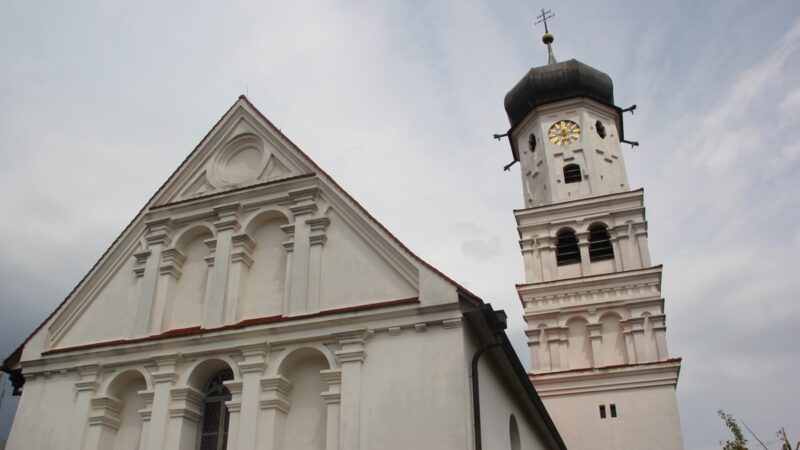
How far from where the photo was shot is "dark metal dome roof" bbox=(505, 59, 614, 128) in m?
36.8

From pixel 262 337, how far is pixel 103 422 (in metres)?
3.66

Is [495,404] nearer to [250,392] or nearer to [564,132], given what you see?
[250,392]

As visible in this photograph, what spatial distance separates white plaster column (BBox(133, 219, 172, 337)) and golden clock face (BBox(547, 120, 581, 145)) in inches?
931

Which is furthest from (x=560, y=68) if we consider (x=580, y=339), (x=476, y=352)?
(x=476, y=352)

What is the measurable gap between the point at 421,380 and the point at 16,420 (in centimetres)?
868

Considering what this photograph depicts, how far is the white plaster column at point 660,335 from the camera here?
94.3 feet

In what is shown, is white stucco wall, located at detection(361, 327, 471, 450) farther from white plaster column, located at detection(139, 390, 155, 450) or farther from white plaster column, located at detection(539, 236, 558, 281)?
white plaster column, located at detection(539, 236, 558, 281)

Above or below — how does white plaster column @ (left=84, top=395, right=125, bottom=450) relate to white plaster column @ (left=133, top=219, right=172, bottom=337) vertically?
below

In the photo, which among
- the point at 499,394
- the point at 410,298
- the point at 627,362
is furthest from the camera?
the point at 627,362

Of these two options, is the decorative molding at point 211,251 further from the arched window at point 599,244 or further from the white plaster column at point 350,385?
the arched window at point 599,244

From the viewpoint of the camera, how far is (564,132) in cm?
3597

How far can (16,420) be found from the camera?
15016mm

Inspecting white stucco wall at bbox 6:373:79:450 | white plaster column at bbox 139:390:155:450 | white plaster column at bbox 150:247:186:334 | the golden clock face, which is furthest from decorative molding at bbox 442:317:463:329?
the golden clock face

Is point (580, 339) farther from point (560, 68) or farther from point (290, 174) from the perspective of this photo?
point (290, 174)
